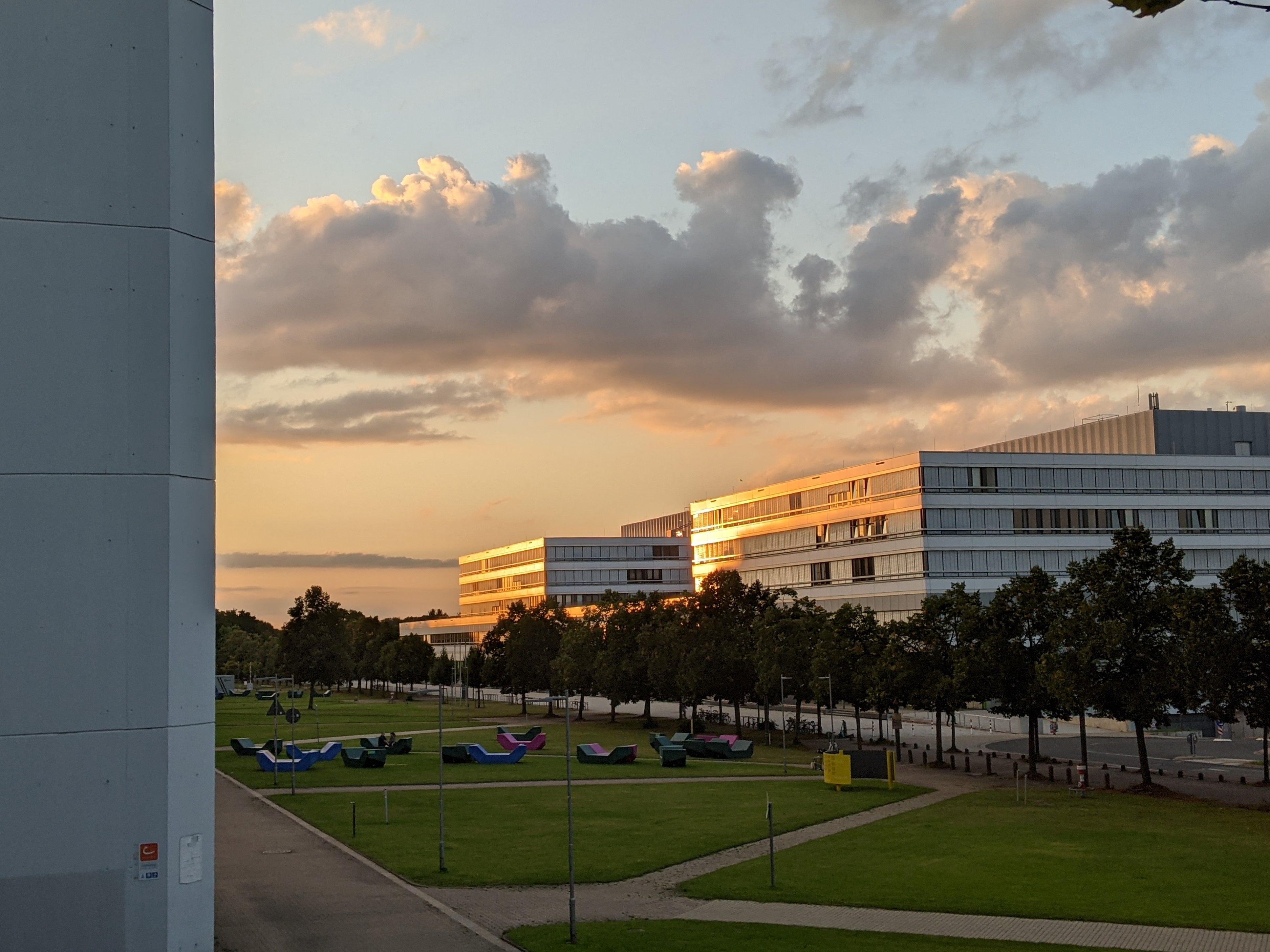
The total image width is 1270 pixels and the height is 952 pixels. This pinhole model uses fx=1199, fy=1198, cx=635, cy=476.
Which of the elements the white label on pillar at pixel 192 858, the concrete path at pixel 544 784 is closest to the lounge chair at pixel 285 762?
the concrete path at pixel 544 784

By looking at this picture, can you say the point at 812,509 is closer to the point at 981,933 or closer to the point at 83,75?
the point at 981,933

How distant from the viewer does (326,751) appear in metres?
59.7

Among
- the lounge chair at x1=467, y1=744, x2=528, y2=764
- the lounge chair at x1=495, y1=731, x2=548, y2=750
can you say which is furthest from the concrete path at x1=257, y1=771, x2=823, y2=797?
the lounge chair at x1=495, y1=731, x2=548, y2=750

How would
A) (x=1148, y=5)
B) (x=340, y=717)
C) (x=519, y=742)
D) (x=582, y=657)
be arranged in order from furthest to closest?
(x=340, y=717), (x=582, y=657), (x=519, y=742), (x=1148, y=5)

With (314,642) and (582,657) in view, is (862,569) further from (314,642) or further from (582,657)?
(314,642)

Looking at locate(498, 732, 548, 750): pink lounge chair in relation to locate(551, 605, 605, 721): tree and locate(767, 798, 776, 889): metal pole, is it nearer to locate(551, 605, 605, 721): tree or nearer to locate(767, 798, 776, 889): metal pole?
locate(551, 605, 605, 721): tree

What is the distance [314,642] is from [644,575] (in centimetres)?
5870

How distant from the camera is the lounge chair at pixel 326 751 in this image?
2201 inches

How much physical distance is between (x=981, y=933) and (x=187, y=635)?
15.6 metres

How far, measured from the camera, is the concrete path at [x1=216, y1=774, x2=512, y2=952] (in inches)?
880

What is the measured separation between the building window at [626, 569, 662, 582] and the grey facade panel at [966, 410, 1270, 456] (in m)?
64.6

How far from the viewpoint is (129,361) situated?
61.4ft

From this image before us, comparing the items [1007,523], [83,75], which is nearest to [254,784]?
[83,75]

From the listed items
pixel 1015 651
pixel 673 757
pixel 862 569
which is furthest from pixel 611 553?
pixel 1015 651
